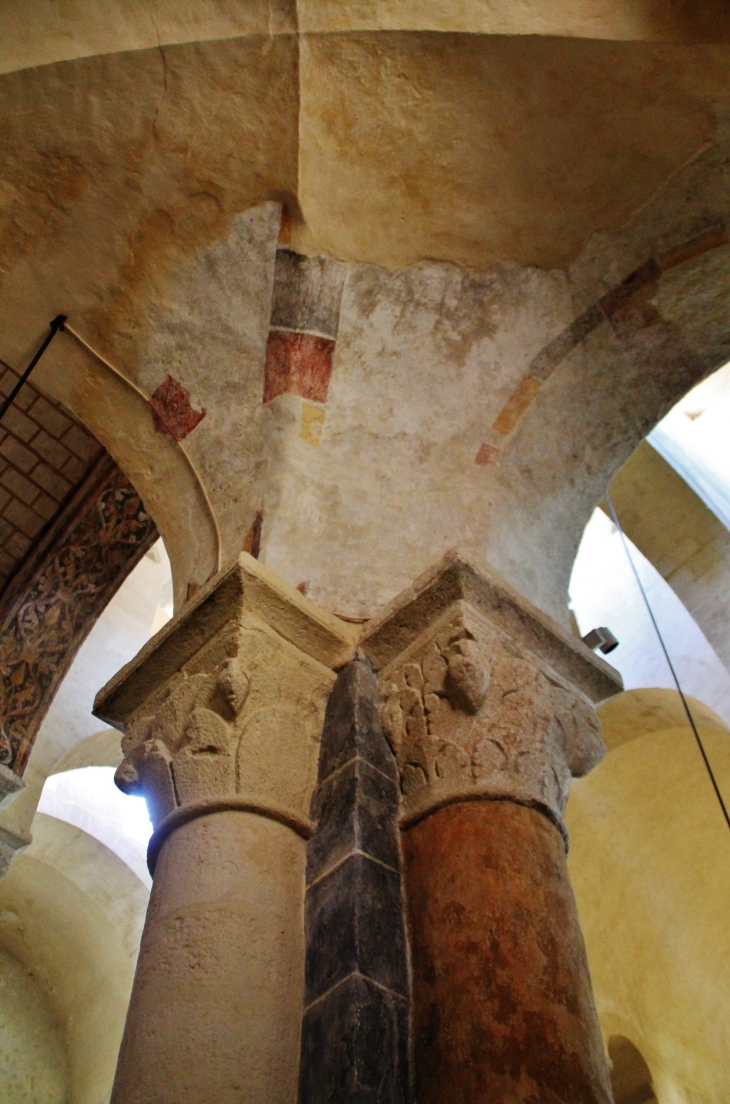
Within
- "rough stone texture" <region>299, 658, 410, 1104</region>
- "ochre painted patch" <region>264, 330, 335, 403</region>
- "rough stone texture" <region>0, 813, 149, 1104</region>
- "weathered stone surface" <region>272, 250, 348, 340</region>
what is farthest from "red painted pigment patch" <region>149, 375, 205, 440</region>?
"rough stone texture" <region>0, 813, 149, 1104</region>

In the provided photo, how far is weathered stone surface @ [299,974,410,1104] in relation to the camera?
1.67 meters

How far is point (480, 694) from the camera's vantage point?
7.59ft

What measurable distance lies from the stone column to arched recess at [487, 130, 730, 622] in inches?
22.2

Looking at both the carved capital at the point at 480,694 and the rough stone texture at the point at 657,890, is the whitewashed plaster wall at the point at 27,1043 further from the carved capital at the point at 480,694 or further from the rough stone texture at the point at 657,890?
the carved capital at the point at 480,694

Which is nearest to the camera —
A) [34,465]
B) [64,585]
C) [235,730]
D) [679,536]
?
[235,730]

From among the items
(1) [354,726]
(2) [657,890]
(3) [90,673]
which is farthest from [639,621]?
(1) [354,726]

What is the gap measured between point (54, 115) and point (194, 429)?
1.09 metres

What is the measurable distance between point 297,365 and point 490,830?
72.1 inches

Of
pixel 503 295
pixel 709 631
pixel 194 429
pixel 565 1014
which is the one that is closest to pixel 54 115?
pixel 194 429

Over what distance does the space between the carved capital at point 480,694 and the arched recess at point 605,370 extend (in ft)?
1.50

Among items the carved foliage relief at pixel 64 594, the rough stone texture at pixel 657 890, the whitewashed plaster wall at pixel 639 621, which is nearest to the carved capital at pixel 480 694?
the whitewashed plaster wall at pixel 639 621

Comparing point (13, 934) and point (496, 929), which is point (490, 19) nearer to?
point (496, 929)

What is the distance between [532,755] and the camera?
225 cm

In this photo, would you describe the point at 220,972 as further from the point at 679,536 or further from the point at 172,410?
the point at 679,536
